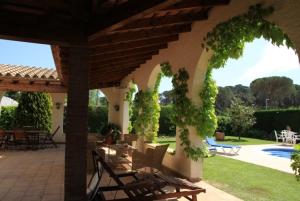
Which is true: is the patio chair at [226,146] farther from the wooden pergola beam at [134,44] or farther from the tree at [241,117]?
the tree at [241,117]

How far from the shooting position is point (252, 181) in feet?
22.2

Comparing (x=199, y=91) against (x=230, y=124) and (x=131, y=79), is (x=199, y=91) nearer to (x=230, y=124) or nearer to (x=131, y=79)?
(x=131, y=79)

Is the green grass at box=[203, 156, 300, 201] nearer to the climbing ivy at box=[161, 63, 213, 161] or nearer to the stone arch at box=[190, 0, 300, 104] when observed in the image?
the climbing ivy at box=[161, 63, 213, 161]

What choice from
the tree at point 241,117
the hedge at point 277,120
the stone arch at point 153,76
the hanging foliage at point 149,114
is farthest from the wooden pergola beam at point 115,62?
the hedge at point 277,120

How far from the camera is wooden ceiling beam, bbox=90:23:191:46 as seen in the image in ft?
18.1

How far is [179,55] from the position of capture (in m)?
7.24

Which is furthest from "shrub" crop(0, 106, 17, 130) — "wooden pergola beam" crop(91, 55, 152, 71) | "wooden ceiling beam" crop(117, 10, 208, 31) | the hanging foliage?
"wooden ceiling beam" crop(117, 10, 208, 31)

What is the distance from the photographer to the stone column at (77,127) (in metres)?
3.60

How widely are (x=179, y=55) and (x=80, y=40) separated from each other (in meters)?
3.86

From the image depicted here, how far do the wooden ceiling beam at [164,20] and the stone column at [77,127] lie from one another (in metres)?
1.32

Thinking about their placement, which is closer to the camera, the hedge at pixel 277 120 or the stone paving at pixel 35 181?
the stone paving at pixel 35 181

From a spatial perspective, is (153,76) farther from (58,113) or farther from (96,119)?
Answer: (96,119)

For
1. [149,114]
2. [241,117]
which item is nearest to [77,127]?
[149,114]

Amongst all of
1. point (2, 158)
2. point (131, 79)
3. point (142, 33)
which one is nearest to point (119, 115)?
point (131, 79)
